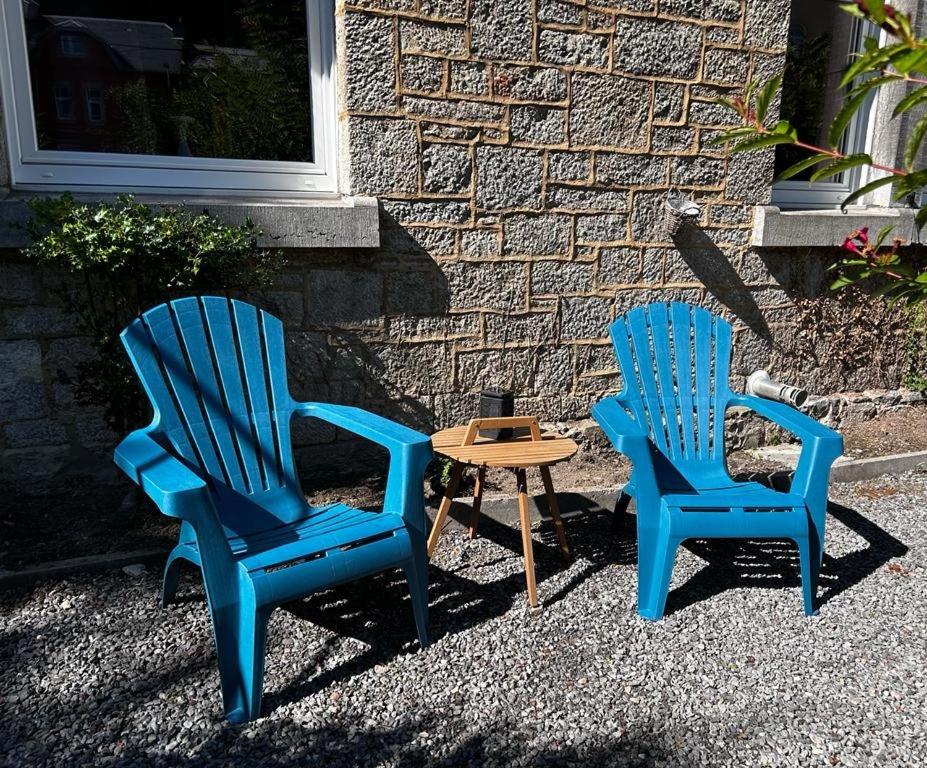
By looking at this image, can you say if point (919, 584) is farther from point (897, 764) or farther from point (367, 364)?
point (367, 364)

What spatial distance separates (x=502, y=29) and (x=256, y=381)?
6.77 ft

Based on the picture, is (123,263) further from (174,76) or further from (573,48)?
(573,48)

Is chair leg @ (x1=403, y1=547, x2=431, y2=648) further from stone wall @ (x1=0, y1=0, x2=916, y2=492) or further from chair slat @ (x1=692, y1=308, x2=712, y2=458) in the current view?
chair slat @ (x1=692, y1=308, x2=712, y2=458)

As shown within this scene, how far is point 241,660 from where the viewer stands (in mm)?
1984

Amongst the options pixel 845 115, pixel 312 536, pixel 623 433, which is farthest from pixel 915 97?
pixel 312 536

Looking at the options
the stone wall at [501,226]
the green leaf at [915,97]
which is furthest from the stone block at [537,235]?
the green leaf at [915,97]

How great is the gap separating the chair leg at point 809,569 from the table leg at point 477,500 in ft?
3.80

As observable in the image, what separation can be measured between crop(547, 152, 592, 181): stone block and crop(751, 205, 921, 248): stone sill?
108cm

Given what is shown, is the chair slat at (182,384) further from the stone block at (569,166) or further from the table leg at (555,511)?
the stone block at (569,166)

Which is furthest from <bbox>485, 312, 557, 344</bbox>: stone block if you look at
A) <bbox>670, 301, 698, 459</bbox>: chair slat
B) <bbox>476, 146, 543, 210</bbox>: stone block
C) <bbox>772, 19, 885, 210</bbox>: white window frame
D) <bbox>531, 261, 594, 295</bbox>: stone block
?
<bbox>772, 19, 885, 210</bbox>: white window frame

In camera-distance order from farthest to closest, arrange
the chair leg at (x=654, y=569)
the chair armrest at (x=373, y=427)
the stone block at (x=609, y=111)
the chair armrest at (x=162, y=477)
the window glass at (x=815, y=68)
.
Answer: the window glass at (x=815, y=68) < the stone block at (x=609, y=111) < the chair leg at (x=654, y=569) < the chair armrest at (x=373, y=427) < the chair armrest at (x=162, y=477)

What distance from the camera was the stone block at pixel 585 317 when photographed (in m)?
3.84

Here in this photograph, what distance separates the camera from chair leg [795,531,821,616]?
257 cm

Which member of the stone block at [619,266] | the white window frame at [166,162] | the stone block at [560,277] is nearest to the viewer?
the white window frame at [166,162]
